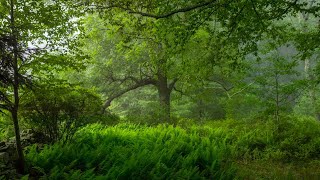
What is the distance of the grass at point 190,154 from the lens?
22.9 feet

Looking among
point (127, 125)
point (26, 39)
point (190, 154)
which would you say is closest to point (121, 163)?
point (190, 154)

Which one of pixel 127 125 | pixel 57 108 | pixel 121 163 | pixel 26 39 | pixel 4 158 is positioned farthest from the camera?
pixel 127 125

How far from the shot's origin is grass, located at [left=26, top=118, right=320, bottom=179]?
6.98 m

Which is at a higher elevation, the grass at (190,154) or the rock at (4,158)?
the rock at (4,158)

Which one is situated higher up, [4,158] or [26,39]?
[26,39]

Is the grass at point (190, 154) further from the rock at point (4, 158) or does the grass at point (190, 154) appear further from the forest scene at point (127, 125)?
the rock at point (4, 158)

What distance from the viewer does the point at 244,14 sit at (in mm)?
7871

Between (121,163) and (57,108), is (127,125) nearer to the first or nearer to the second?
(57,108)

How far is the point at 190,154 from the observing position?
9.34 metres

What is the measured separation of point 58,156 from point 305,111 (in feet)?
92.5

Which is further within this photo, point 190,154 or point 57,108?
point 190,154

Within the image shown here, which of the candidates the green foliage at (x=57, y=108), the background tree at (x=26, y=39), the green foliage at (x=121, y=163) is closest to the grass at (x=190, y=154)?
the green foliage at (x=121, y=163)

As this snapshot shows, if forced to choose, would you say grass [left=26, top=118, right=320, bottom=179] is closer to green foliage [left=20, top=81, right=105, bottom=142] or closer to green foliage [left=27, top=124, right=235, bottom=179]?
green foliage [left=27, top=124, right=235, bottom=179]

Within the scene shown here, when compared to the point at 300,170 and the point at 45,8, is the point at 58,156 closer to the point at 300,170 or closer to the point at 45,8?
the point at 45,8
